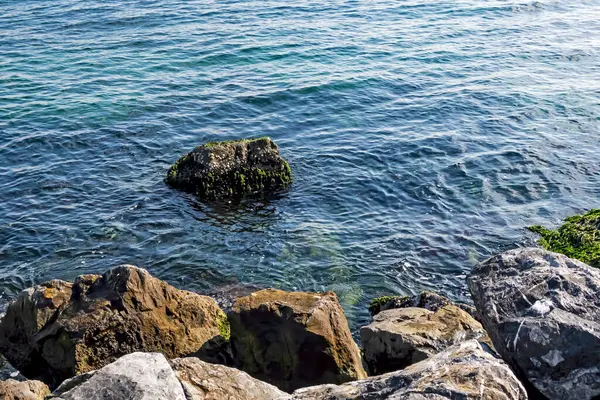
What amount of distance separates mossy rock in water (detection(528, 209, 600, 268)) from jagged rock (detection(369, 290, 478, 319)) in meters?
4.00

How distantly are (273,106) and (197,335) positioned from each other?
18579 millimetres

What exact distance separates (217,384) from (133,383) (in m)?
1.49

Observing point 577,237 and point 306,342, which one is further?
point 577,237

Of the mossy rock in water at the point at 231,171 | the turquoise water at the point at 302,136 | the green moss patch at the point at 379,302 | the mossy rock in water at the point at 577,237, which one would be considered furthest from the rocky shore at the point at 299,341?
the mossy rock in water at the point at 231,171

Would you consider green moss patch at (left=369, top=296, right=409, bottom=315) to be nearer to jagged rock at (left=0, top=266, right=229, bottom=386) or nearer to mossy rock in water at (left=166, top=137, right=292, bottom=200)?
jagged rock at (left=0, top=266, right=229, bottom=386)

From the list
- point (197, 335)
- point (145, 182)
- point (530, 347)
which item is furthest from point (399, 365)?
point (145, 182)

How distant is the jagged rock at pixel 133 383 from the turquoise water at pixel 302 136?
28.0ft

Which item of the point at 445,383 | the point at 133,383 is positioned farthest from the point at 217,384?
the point at 445,383

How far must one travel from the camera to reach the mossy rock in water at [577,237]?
17.5 m

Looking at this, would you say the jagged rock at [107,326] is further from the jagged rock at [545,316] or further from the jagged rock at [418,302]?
the jagged rock at [545,316]

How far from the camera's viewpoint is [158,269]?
17953 millimetres

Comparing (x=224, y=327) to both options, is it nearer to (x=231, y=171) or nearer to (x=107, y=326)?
(x=107, y=326)

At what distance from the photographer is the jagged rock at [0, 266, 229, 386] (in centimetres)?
1216

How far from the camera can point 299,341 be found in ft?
38.9
